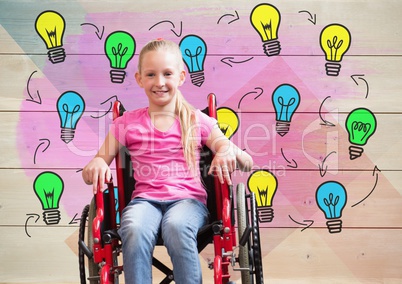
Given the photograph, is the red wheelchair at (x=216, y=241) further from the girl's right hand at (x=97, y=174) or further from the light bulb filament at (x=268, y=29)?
the light bulb filament at (x=268, y=29)

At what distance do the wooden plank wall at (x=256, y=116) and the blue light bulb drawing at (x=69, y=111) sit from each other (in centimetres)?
2

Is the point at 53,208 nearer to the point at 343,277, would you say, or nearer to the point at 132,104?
the point at 132,104

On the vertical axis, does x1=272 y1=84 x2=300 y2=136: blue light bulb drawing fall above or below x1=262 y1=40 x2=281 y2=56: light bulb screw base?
below

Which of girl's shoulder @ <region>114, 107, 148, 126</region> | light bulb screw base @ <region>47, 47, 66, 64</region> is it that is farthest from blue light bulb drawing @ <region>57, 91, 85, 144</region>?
girl's shoulder @ <region>114, 107, 148, 126</region>

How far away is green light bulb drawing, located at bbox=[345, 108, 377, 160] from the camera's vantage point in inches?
86.7

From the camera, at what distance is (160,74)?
1603 millimetres

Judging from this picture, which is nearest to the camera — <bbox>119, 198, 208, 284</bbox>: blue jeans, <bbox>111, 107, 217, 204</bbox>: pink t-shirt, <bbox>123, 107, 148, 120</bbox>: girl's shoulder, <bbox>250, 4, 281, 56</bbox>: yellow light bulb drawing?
<bbox>119, 198, 208, 284</bbox>: blue jeans

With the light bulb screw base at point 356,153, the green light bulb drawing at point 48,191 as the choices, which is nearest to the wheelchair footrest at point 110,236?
the green light bulb drawing at point 48,191

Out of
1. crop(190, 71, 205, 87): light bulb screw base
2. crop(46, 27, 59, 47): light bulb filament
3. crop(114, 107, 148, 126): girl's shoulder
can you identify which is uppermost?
crop(46, 27, 59, 47): light bulb filament

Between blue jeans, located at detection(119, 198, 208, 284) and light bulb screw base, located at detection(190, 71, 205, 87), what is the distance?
0.80 m

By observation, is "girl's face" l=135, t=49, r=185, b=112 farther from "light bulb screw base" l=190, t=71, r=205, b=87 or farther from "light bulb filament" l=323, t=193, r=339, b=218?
"light bulb filament" l=323, t=193, r=339, b=218

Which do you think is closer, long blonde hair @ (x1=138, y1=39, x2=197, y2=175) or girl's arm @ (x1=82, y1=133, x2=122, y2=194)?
girl's arm @ (x1=82, y1=133, x2=122, y2=194)

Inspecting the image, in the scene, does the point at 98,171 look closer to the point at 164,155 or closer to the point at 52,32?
the point at 164,155

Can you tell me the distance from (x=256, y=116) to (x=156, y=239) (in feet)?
2.88
